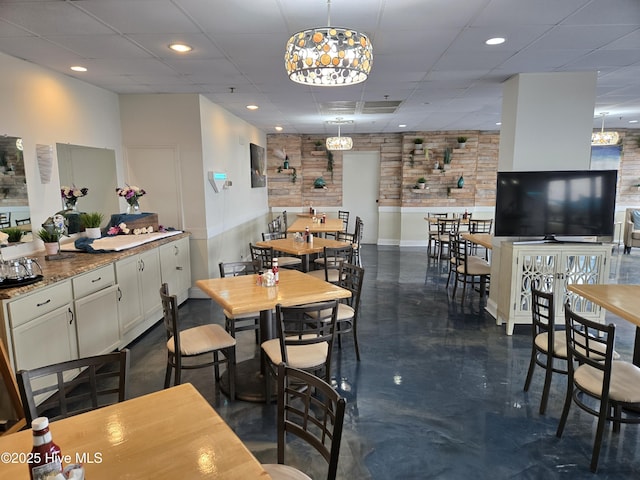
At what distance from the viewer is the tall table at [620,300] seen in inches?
97.3

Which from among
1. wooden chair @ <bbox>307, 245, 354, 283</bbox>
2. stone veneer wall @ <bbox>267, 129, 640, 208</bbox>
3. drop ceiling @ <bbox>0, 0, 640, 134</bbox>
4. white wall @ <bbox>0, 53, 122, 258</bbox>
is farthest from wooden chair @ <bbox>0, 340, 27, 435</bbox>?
stone veneer wall @ <bbox>267, 129, 640, 208</bbox>

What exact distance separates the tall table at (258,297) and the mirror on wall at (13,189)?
1.70 meters

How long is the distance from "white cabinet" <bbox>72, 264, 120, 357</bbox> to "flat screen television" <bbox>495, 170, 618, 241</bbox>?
384 cm

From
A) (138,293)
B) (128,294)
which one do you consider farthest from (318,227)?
(128,294)

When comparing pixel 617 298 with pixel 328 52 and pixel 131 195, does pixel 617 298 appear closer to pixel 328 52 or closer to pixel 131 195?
pixel 328 52

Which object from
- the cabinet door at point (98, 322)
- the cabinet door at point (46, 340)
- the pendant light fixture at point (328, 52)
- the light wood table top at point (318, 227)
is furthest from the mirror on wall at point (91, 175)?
the pendant light fixture at point (328, 52)

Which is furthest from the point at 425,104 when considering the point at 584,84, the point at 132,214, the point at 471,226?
the point at 132,214

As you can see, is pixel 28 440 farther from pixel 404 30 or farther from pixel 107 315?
pixel 404 30

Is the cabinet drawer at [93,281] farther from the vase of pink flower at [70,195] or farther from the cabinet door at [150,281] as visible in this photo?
the vase of pink flower at [70,195]

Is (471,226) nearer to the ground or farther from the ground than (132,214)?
nearer to the ground

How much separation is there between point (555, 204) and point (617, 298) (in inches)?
64.1

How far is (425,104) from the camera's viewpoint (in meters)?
5.80

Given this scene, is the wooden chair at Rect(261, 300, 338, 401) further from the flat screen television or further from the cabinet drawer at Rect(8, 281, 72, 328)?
the flat screen television

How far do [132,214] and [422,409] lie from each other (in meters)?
3.79
